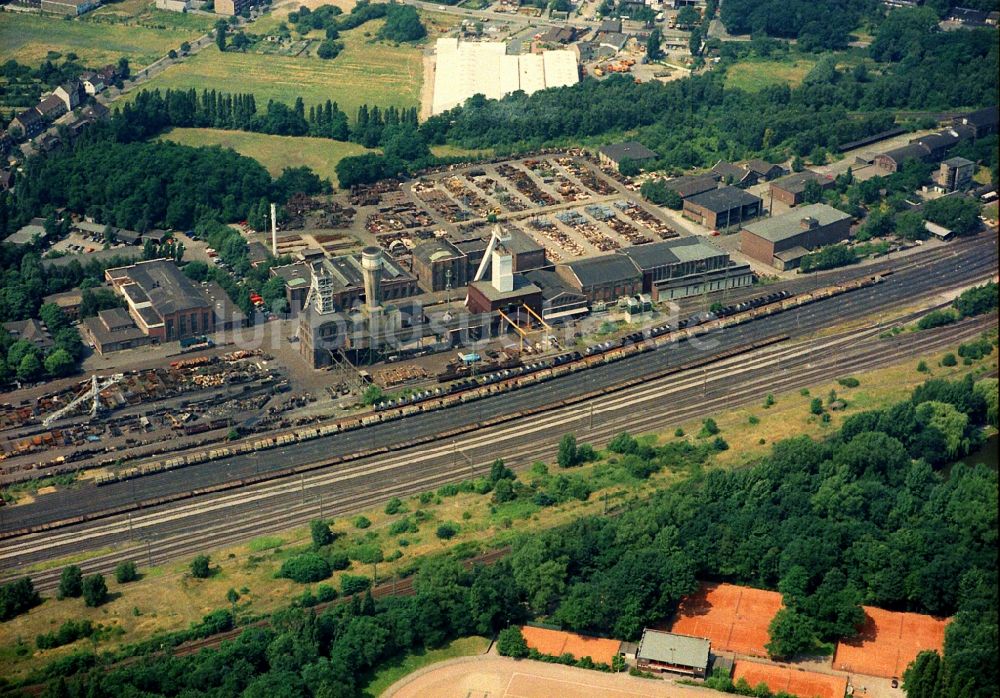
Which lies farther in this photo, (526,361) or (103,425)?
(526,361)

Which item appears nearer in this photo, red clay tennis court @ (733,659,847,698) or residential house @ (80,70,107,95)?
red clay tennis court @ (733,659,847,698)

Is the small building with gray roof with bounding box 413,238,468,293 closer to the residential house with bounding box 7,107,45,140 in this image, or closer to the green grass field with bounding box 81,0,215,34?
the residential house with bounding box 7,107,45,140

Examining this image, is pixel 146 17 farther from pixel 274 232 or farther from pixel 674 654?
pixel 674 654

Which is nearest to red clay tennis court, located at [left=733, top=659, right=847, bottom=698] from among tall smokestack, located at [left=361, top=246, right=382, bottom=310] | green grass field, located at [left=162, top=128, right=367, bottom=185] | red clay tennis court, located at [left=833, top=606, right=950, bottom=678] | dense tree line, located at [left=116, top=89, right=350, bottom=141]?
red clay tennis court, located at [left=833, top=606, right=950, bottom=678]

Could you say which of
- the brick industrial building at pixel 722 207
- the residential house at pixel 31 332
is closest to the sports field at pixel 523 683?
the residential house at pixel 31 332

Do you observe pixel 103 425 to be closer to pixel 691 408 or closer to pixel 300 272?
pixel 300 272

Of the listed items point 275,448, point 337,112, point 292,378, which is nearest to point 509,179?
point 337,112
